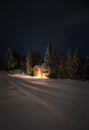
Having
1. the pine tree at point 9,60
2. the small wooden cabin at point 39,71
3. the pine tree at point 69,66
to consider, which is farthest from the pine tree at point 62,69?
the pine tree at point 9,60

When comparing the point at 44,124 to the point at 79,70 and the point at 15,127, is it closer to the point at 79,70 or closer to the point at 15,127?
the point at 15,127

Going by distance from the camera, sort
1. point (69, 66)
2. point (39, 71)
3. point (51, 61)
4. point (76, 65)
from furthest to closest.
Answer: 1. point (39, 71)
2. point (69, 66)
3. point (76, 65)
4. point (51, 61)

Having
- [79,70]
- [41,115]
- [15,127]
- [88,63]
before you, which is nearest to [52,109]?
[41,115]

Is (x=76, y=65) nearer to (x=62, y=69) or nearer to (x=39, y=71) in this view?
(x=62, y=69)

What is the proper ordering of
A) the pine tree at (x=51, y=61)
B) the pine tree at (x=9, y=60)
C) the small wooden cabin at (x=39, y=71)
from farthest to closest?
the pine tree at (x=9, y=60) < the small wooden cabin at (x=39, y=71) < the pine tree at (x=51, y=61)

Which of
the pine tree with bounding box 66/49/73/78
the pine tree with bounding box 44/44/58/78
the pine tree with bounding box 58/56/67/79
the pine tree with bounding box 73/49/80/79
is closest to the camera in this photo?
the pine tree with bounding box 44/44/58/78

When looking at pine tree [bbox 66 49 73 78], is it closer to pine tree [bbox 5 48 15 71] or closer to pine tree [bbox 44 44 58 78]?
pine tree [bbox 44 44 58 78]

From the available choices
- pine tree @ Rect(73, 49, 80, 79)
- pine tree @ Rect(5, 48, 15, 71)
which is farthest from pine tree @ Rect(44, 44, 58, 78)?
pine tree @ Rect(5, 48, 15, 71)

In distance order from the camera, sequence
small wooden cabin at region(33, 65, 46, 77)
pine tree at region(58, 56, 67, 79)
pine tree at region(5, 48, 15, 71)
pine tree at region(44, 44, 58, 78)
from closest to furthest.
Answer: pine tree at region(44, 44, 58, 78)
pine tree at region(58, 56, 67, 79)
small wooden cabin at region(33, 65, 46, 77)
pine tree at region(5, 48, 15, 71)

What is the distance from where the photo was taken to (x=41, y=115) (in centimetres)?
534

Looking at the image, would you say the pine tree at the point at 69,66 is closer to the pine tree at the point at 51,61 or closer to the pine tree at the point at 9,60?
the pine tree at the point at 51,61

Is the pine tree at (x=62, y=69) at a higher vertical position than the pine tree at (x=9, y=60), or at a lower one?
lower

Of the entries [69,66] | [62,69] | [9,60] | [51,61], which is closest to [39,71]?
[62,69]

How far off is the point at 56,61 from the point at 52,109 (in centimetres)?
4475
